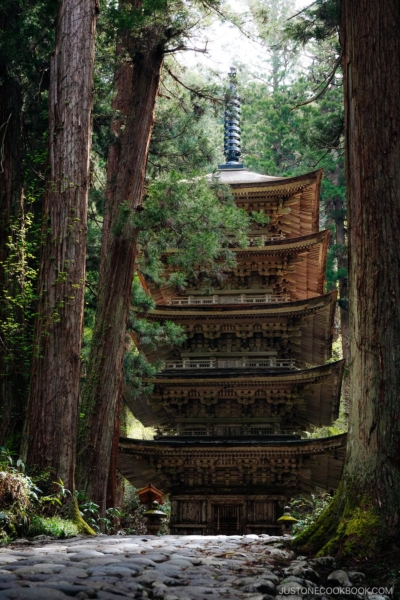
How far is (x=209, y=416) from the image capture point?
16922 millimetres

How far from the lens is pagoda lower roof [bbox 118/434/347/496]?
15.3 m

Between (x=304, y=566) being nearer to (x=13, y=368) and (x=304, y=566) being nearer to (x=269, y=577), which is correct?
(x=269, y=577)

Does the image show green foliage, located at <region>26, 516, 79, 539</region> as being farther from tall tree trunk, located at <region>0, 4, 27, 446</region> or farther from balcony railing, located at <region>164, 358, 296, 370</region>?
balcony railing, located at <region>164, 358, 296, 370</region>

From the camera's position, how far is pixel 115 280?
11969 mm

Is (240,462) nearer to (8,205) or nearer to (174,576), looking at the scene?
(8,205)

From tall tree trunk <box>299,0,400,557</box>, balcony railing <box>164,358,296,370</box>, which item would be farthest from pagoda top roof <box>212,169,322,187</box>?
tall tree trunk <box>299,0,400,557</box>

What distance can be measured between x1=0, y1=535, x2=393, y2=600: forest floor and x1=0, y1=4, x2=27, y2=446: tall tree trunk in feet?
15.6

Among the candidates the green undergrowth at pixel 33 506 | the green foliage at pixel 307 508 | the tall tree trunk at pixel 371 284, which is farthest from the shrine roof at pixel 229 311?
the tall tree trunk at pixel 371 284

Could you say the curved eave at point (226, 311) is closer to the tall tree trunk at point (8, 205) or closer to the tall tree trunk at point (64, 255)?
the tall tree trunk at point (8, 205)

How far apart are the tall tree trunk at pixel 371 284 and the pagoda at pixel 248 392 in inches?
332

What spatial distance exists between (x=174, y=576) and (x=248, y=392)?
1183 cm

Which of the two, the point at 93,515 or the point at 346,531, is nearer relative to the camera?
the point at 346,531

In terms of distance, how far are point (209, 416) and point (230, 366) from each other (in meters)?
1.24

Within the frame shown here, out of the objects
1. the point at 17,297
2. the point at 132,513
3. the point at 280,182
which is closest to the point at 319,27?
the point at 17,297
